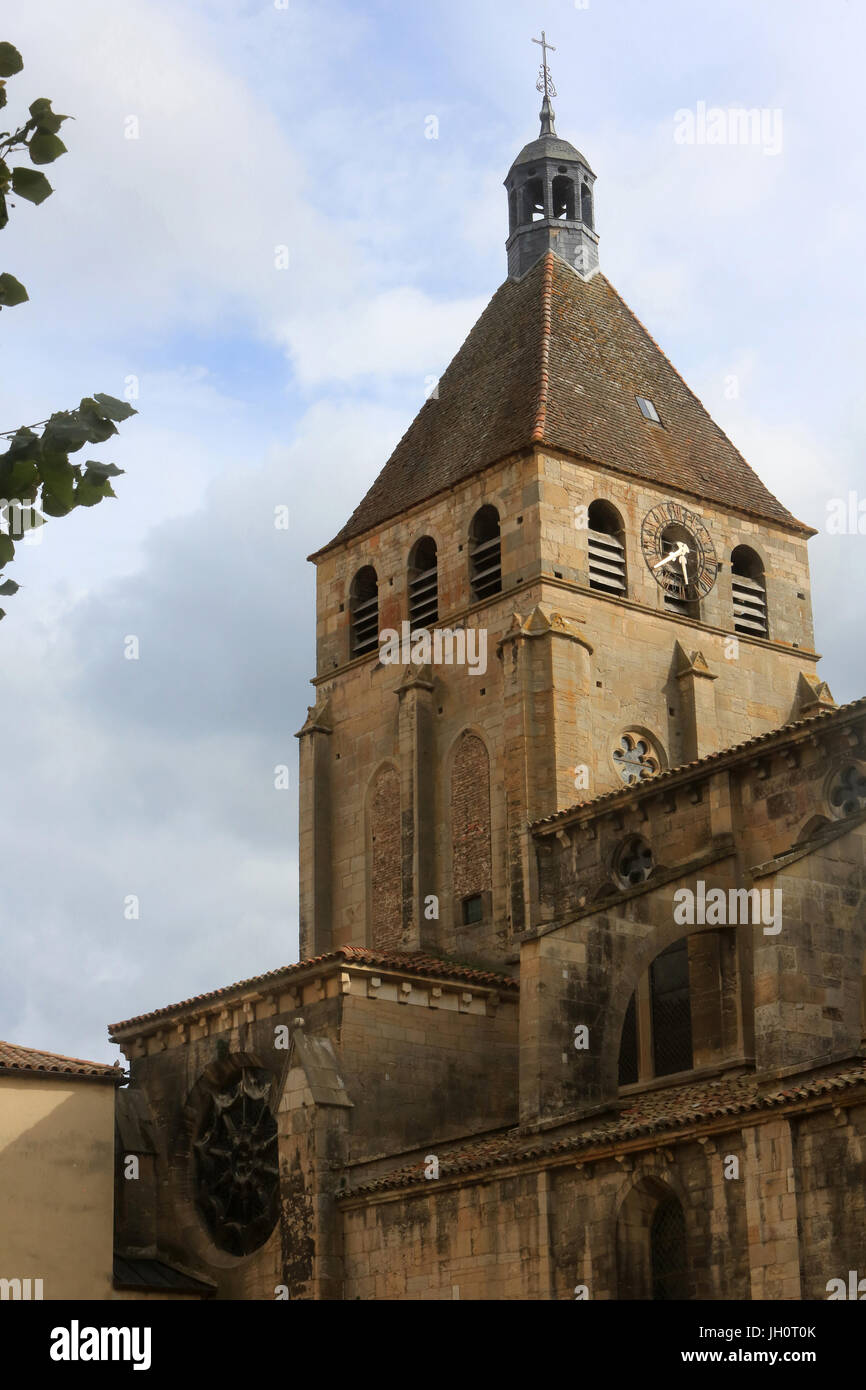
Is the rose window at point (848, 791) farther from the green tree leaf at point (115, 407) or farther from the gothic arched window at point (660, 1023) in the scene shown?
the green tree leaf at point (115, 407)

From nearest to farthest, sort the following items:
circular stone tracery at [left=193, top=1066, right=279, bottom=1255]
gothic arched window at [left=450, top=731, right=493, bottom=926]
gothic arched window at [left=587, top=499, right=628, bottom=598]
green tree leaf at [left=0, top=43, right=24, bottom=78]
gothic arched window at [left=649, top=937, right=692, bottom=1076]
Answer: green tree leaf at [left=0, top=43, right=24, bottom=78] → gothic arched window at [left=649, top=937, right=692, bottom=1076] → circular stone tracery at [left=193, top=1066, right=279, bottom=1255] → gothic arched window at [left=450, top=731, right=493, bottom=926] → gothic arched window at [left=587, top=499, right=628, bottom=598]

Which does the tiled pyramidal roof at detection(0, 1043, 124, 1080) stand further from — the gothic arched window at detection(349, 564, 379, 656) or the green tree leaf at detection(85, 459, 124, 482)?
the green tree leaf at detection(85, 459, 124, 482)

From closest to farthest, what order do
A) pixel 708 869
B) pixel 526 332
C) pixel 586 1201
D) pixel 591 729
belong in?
1. pixel 586 1201
2. pixel 708 869
3. pixel 591 729
4. pixel 526 332

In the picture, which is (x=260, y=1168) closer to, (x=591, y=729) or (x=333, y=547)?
(x=591, y=729)

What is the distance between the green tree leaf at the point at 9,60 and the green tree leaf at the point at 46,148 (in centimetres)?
34

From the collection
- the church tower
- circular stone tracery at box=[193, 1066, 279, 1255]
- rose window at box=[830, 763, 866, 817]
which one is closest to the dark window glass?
the church tower

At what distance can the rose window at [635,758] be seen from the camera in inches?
1449

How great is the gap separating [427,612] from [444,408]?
16.2 feet

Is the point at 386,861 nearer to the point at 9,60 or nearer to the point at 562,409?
the point at 562,409

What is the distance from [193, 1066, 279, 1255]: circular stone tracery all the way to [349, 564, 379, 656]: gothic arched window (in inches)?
404

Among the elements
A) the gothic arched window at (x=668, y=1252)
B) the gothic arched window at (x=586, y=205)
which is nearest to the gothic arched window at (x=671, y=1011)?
the gothic arched window at (x=668, y=1252)

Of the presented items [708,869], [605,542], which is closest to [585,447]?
[605,542]

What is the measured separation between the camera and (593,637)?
37469mm

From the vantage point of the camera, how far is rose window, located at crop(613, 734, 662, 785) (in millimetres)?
36812
